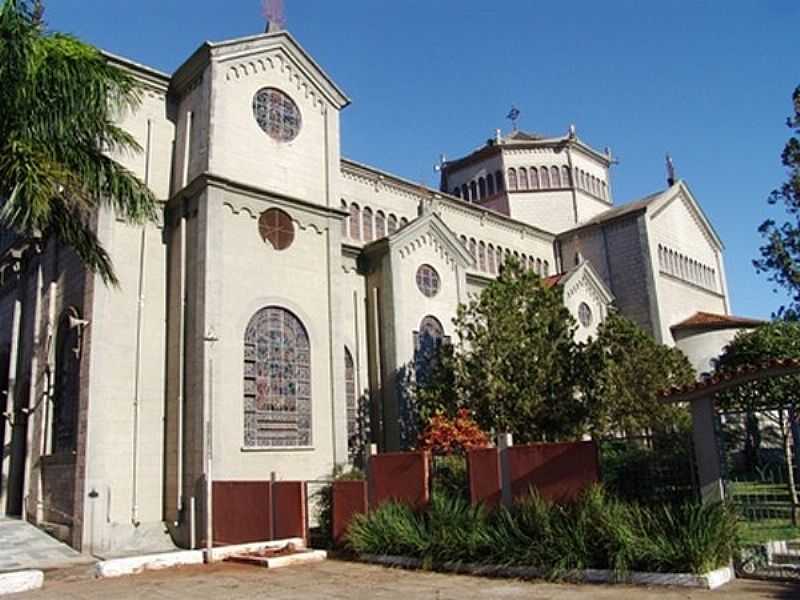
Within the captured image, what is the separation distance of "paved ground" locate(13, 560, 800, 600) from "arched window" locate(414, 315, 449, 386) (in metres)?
10.6

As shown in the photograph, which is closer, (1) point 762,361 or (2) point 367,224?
(1) point 762,361

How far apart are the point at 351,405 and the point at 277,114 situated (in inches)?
389

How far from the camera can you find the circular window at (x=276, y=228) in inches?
834

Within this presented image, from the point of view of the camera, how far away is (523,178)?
1640 inches

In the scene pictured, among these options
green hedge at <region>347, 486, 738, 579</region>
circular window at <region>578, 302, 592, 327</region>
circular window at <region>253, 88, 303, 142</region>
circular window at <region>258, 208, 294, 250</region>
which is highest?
circular window at <region>253, 88, 303, 142</region>

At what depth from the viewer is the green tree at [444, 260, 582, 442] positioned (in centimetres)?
2031

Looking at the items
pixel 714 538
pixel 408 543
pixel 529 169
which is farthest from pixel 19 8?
pixel 529 169

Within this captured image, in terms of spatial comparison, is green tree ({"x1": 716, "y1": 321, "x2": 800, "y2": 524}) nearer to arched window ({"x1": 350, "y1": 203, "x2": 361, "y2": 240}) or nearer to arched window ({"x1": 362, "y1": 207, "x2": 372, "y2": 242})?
arched window ({"x1": 362, "y1": 207, "x2": 372, "y2": 242})

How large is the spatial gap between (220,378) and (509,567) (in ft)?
31.9

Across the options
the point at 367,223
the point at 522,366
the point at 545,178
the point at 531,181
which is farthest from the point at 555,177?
the point at 522,366

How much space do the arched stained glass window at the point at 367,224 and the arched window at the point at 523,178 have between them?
15000mm

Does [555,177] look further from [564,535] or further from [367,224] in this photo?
[564,535]

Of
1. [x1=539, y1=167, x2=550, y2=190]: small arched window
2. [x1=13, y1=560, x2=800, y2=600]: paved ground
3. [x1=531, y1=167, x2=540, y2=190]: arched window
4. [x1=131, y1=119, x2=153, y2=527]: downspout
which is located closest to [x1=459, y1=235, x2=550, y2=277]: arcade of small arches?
[x1=531, y1=167, x2=540, y2=190]: arched window

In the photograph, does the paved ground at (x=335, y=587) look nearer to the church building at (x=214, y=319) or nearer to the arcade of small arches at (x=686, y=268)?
the church building at (x=214, y=319)
